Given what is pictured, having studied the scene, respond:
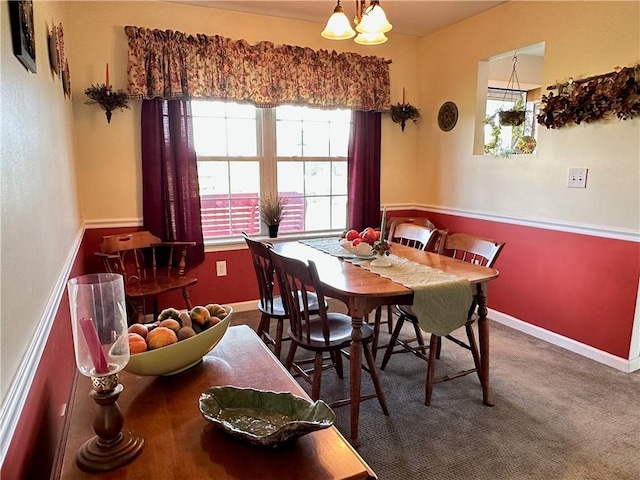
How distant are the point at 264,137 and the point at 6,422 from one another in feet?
10.6

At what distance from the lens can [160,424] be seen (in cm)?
93

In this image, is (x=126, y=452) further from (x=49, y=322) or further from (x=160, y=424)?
(x=49, y=322)

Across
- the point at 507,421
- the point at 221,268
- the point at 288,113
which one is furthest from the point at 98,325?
the point at 288,113

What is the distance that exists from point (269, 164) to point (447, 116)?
5.48ft

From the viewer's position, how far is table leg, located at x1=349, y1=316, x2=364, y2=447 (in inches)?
75.4

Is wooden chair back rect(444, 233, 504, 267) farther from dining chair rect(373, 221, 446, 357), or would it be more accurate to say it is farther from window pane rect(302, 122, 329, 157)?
window pane rect(302, 122, 329, 157)

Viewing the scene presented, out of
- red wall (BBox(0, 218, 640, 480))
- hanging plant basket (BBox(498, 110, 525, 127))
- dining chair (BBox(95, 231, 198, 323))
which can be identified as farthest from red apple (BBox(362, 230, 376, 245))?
hanging plant basket (BBox(498, 110, 525, 127))

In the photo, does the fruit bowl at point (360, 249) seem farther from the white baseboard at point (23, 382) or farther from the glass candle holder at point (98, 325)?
the glass candle holder at point (98, 325)

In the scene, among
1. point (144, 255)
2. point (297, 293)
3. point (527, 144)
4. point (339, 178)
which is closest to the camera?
point (297, 293)

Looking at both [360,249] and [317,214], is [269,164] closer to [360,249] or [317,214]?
[317,214]

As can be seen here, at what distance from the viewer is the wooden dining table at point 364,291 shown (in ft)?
6.18

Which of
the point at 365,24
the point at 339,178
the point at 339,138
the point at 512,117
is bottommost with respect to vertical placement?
the point at 339,178

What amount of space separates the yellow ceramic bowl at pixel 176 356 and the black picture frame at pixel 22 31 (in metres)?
0.80

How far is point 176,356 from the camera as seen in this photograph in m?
1.06
